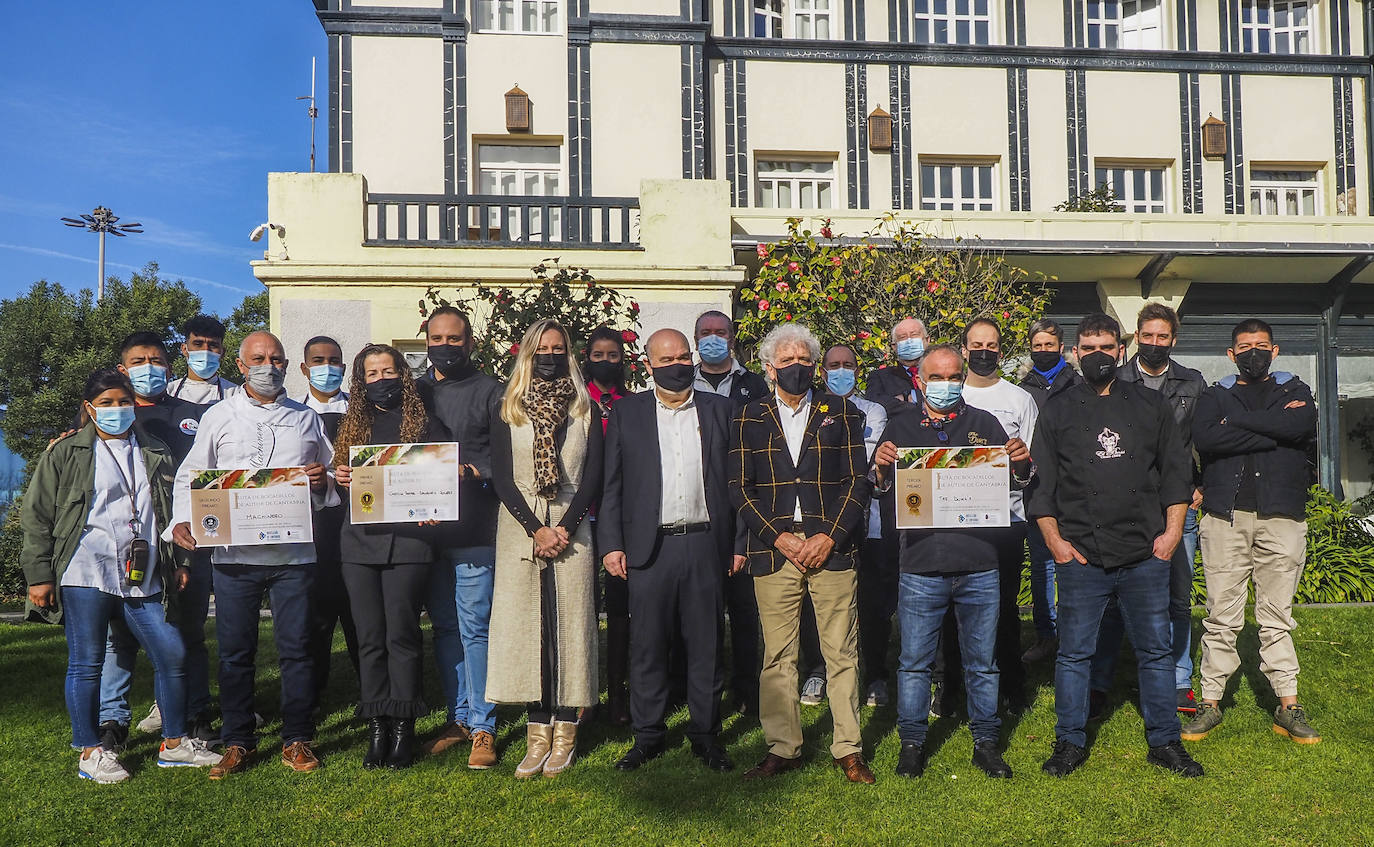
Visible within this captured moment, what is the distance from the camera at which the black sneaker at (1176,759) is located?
4.89 metres

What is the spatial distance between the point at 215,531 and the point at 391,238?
9.58 meters

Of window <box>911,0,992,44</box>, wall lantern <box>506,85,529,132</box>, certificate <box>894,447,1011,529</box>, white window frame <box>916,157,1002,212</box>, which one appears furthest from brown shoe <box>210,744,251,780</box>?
window <box>911,0,992,44</box>

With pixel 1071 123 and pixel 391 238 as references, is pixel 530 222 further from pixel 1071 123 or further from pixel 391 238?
pixel 1071 123

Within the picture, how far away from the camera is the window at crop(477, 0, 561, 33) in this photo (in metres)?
17.1

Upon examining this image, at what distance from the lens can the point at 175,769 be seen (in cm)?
521

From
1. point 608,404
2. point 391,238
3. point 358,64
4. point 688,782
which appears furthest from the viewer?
point 358,64

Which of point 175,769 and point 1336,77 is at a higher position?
point 1336,77

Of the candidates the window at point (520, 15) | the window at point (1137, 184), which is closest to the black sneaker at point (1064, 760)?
the window at point (520, 15)

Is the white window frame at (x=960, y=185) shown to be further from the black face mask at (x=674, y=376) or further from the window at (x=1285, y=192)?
the black face mask at (x=674, y=376)

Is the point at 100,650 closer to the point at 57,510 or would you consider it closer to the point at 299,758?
the point at 57,510

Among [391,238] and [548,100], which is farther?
[548,100]

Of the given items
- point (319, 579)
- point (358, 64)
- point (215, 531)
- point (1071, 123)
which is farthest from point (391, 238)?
point (1071, 123)

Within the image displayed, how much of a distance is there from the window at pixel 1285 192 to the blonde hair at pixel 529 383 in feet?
59.0

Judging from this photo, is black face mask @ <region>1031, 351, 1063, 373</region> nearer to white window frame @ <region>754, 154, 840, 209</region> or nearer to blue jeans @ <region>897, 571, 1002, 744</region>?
blue jeans @ <region>897, 571, 1002, 744</region>
